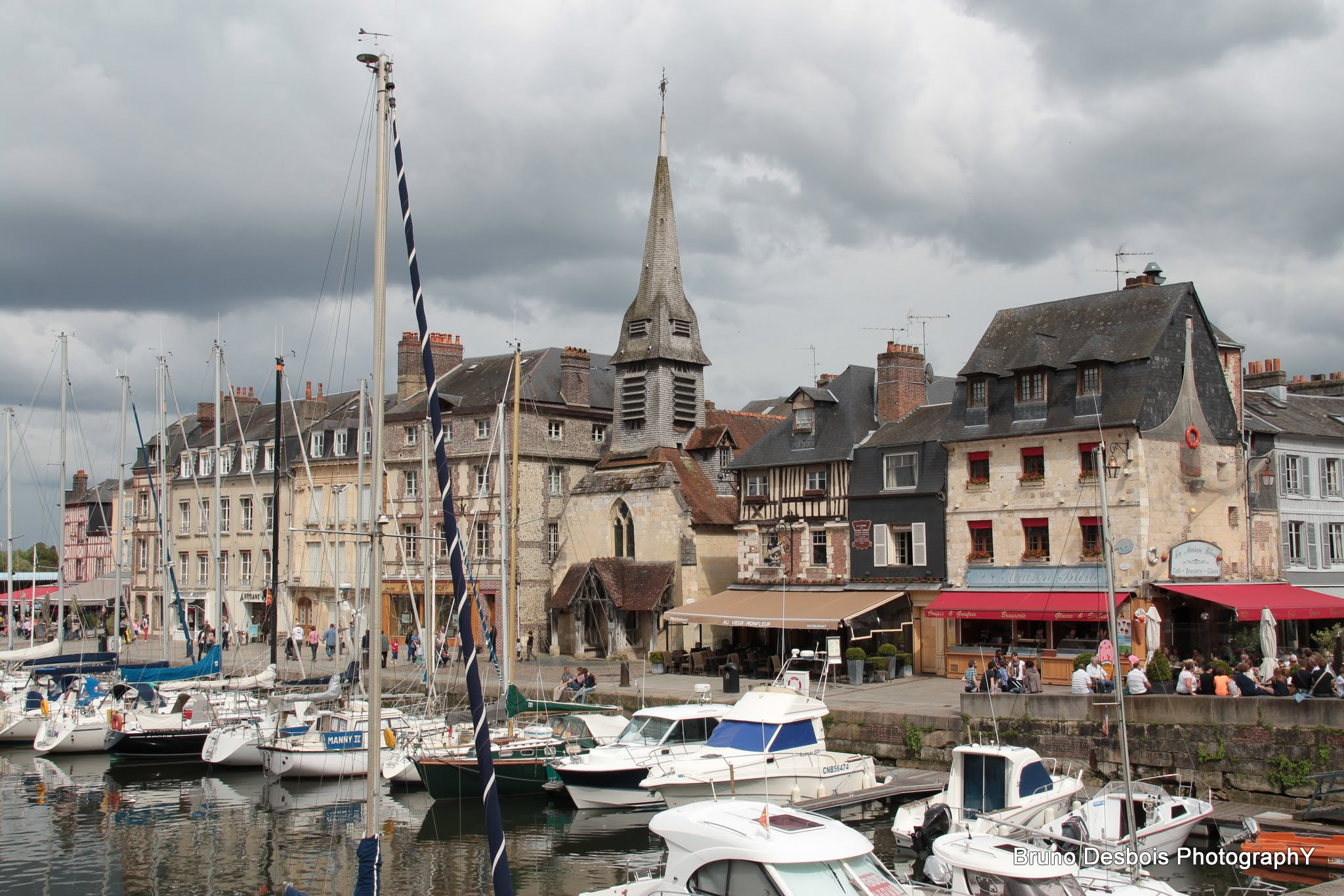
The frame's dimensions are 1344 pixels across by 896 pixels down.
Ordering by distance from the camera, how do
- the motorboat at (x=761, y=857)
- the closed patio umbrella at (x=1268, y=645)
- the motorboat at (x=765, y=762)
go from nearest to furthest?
the motorboat at (x=761, y=857) < the motorboat at (x=765, y=762) < the closed patio umbrella at (x=1268, y=645)

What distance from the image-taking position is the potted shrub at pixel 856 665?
95.1 ft

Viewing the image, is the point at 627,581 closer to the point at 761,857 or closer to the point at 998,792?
the point at 998,792

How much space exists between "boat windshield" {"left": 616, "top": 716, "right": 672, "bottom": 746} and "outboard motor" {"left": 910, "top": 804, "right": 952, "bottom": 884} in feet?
20.0

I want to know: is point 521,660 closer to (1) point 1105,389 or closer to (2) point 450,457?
(2) point 450,457

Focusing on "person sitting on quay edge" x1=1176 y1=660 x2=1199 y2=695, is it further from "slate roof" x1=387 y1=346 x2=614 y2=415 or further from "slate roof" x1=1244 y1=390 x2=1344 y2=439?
"slate roof" x1=387 y1=346 x2=614 y2=415

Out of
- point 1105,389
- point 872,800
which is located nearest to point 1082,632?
point 1105,389

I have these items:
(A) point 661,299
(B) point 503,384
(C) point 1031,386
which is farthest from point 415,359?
(C) point 1031,386

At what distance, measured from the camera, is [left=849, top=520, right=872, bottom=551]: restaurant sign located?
1281 inches

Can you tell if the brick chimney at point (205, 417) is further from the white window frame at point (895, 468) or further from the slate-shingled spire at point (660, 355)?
the white window frame at point (895, 468)

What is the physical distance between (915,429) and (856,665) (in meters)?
7.20

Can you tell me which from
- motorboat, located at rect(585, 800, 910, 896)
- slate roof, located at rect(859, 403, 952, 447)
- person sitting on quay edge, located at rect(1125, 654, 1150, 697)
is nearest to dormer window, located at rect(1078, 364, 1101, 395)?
slate roof, located at rect(859, 403, 952, 447)

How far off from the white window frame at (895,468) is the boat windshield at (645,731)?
12.0m

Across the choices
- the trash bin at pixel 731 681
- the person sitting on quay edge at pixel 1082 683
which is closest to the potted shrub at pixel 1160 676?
the person sitting on quay edge at pixel 1082 683

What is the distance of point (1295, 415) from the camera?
32.8 metres
